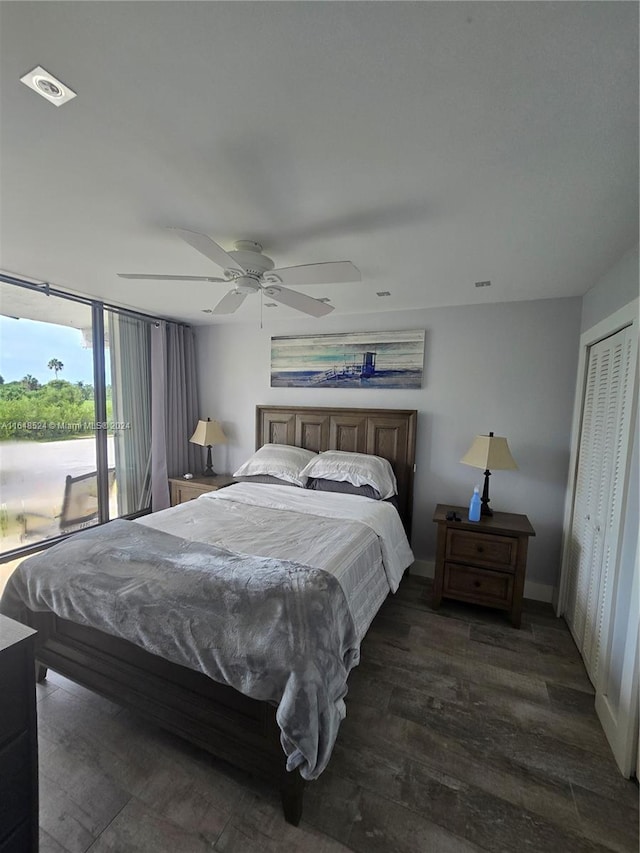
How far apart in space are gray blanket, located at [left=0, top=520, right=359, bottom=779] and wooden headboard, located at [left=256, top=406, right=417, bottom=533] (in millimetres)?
1843

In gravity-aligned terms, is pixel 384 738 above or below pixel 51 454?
below

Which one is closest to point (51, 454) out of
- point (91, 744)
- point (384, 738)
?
point (91, 744)

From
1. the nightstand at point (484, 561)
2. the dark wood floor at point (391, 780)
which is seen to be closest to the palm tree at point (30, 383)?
the dark wood floor at point (391, 780)

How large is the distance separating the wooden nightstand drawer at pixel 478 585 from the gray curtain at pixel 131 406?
331 centimetres

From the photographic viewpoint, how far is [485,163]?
132 cm

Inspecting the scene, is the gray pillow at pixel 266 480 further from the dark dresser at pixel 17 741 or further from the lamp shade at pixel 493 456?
the dark dresser at pixel 17 741

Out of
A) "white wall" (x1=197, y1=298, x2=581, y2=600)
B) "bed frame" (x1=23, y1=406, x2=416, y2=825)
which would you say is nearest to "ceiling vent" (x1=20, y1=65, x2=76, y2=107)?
"bed frame" (x1=23, y1=406, x2=416, y2=825)

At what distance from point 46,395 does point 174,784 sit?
305 centimetres

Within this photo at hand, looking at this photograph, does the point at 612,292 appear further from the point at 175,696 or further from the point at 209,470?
the point at 209,470

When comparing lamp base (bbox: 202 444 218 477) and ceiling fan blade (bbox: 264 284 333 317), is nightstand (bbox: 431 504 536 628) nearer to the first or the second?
ceiling fan blade (bbox: 264 284 333 317)

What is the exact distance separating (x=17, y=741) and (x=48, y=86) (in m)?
1.98

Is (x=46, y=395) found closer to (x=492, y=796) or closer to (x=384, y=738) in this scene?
Answer: (x=384, y=738)

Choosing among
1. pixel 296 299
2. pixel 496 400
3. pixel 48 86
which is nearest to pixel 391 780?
pixel 296 299

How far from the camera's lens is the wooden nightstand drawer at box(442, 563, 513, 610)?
260 centimetres
